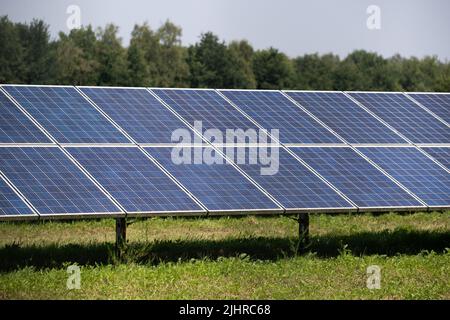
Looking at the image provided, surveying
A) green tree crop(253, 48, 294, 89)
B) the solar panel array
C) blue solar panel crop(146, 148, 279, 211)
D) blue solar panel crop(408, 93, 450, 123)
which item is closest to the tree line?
green tree crop(253, 48, 294, 89)

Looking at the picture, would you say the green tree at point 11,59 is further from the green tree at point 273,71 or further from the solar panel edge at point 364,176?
the solar panel edge at point 364,176

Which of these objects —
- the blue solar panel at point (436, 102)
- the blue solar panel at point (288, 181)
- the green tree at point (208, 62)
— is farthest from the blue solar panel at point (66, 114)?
the green tree at point (208, 62)

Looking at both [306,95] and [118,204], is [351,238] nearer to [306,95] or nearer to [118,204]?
[306,95]

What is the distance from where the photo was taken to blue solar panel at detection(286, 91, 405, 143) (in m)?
21.0

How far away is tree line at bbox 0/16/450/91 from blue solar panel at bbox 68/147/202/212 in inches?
1778

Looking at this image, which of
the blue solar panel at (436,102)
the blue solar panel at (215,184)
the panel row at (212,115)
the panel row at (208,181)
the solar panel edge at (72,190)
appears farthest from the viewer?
the blue solar panel at (436,102)

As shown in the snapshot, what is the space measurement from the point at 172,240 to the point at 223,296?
5439 mm

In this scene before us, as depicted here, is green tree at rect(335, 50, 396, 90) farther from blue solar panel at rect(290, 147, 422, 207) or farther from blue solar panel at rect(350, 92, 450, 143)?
blue solar panel at rect(290, 147, 422, 207)

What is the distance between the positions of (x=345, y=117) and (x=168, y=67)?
70.6 metres

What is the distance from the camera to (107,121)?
760 inches

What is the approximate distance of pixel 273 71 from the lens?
7744 centimetres

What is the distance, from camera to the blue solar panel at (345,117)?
68.7 ft

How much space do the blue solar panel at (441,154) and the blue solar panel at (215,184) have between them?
15.6ft
